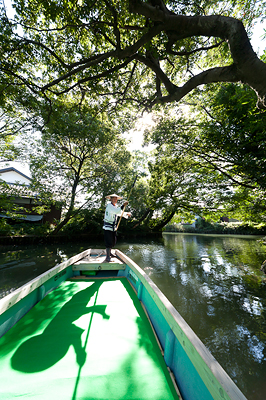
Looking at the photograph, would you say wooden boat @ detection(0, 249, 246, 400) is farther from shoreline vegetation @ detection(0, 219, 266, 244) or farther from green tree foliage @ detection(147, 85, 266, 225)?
shoreline vegetation @ detection(0, 219, 266, 244)

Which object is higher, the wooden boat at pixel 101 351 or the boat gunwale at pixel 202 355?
the boat gunwale at pixel 202 355

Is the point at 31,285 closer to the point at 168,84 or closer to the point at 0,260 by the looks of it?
the point at 168,84

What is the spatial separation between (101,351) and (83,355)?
0.19 meters

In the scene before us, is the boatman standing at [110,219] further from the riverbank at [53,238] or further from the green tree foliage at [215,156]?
the riverbank at [53,238]

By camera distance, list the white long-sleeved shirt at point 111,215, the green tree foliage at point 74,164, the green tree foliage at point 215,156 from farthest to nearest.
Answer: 1. the green tree foliage at point 74,164
2. the green tree foliage at point 215,156
3. the white long-sleeved shirt at point 111,215

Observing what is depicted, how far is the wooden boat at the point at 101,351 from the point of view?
50.8 inches

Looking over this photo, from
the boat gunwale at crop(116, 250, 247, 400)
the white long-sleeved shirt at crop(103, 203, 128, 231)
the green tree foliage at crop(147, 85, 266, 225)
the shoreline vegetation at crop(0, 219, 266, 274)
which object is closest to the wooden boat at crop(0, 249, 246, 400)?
the boat gunwale at crop(116, 250, 247, 400)

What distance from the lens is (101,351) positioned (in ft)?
5.91

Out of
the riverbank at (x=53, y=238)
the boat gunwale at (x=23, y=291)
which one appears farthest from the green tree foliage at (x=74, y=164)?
the boat gunwale at (x=23, y=291)

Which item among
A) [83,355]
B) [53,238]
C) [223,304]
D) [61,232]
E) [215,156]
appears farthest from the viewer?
[61,232]

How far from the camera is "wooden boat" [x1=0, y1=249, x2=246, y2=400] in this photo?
1.29 m

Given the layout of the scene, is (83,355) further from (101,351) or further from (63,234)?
(63,234)

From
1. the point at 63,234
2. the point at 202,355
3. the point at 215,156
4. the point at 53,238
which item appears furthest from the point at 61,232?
the point at 202,355

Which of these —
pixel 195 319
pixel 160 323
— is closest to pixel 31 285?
pixel 160 323
